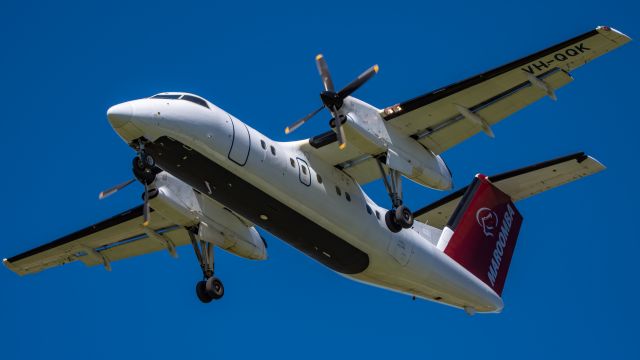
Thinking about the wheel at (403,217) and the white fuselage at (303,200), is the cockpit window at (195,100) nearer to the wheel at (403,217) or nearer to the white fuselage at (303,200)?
the white fuselage at (303,200)

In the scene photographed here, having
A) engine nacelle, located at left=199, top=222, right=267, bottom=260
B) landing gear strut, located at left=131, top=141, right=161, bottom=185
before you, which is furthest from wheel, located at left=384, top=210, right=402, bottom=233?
landing gear strut, located at left=131, top=141, right=161, bottom=185

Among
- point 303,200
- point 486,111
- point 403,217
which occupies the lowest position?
point 303,200

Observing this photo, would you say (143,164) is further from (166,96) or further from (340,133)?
(340,133)

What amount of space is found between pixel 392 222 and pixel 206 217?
419 centimetres

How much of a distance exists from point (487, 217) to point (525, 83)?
4058 mm

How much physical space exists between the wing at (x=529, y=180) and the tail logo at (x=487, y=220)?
1.94ft

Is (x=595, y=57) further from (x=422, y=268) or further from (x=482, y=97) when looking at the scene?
(x=422, y=268)

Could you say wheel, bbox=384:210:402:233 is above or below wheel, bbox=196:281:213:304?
above

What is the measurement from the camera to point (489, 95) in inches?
733

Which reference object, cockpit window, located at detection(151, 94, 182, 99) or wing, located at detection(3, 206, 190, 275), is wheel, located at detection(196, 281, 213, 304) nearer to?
wing, located at detection(3, 206, 190, 275)

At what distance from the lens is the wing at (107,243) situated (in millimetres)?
21609

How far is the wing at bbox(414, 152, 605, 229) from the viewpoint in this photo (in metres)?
19.5

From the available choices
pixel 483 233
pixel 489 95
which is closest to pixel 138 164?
pixel 489 95

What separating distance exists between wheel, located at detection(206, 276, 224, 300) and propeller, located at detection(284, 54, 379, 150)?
358 centimetres
